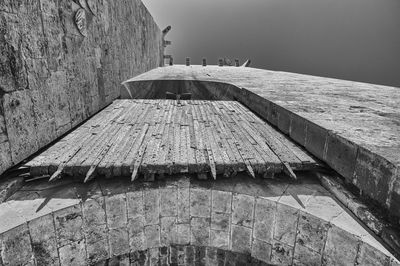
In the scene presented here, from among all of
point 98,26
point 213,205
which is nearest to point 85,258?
point 213,205

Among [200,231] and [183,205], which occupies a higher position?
[183,205]

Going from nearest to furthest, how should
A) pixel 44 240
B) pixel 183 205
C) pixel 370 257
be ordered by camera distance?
pixel 370 257 < pixel 44 240 < pixel 183 205

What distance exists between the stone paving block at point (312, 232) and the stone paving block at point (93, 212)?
1.82m

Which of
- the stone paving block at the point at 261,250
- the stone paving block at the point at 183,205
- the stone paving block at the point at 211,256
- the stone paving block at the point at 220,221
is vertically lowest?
the stone paving block at the point at 211,256

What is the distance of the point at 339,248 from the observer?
191 centimetres

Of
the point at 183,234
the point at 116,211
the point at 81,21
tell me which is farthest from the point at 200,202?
the point at 81,21

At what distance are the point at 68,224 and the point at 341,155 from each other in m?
2.62

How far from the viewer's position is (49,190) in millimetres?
2232

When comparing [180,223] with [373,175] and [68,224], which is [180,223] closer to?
[68,224]

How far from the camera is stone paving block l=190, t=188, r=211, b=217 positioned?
234cm

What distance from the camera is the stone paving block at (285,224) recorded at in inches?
84.1

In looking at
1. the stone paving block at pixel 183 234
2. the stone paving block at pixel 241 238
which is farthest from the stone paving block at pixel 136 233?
the stone paving block at pixel 241 238

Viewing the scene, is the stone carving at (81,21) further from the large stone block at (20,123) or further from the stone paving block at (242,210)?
the stone paving block at (242,210)

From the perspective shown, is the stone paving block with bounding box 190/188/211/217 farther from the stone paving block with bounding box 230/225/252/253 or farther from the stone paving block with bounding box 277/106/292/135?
the stone paving block with bounding box 277/106/292/135
